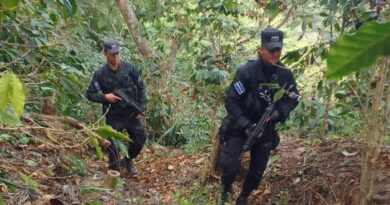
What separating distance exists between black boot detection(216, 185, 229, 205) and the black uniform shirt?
2.77ft

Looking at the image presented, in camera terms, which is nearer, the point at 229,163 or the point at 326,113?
the point at 229,163

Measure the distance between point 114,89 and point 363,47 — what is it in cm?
595

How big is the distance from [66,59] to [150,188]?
188 centimetres

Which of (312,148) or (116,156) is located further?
(116,156)

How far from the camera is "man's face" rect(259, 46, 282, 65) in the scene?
4934 millimetres

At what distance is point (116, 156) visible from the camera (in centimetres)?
665

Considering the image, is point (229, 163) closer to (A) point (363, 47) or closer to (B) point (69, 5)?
(B) point (69, 5)

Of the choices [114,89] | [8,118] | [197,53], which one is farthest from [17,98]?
[197,53]

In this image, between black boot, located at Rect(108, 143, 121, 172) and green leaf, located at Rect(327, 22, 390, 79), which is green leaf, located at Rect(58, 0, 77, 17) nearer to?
green leaf, located at Rect(327, 22, 390, 79)

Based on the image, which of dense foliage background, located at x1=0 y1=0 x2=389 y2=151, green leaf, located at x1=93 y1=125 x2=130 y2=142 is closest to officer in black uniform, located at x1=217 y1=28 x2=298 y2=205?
dense foliage background, located at x1=0 y1=0 x2=389 y2=151

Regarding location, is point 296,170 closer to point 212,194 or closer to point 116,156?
point 212,194

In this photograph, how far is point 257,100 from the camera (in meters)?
5.03

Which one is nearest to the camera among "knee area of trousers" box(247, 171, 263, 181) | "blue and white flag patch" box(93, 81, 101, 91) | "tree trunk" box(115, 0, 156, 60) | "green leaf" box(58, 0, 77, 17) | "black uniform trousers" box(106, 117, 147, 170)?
"green leaf" box(58, 0, 77, 17)

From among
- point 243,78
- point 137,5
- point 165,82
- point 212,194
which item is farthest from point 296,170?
point 137,5
